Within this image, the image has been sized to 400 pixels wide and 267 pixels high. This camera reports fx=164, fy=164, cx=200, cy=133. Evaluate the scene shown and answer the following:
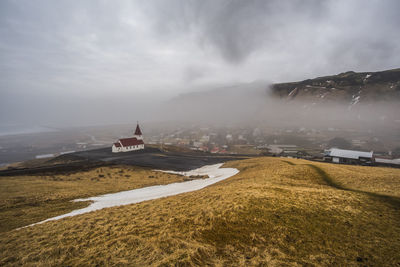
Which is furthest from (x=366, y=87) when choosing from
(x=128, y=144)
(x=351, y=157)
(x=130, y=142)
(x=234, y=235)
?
(x=234, y=235)

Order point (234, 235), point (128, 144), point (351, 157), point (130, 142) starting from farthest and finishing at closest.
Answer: point (130, 142), point (128, 144), point (351, 157), point (234, 235)

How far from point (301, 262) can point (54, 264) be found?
8.74 m

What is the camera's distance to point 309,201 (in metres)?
10.4

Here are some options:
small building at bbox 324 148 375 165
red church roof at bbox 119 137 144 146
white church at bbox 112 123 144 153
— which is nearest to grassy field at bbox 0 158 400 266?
small building at bbox 324 148 375 165

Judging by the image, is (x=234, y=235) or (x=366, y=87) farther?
(x=366, y=87)

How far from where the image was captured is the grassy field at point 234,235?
5913mm

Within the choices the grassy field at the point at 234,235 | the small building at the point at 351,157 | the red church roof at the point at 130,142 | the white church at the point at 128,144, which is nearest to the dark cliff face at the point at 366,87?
the small building at the point at 351,157

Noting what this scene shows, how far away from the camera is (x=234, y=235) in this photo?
23.8ft

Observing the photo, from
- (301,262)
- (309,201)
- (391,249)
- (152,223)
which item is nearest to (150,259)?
(152,223)

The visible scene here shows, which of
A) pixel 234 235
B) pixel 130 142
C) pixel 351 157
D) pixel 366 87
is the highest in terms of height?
pixel 366 87

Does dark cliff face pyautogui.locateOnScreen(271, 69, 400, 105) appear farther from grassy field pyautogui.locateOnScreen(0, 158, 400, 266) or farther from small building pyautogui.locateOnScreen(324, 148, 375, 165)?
grassy field pyautogui.locateOnScreen(0, 158, 400, 266)

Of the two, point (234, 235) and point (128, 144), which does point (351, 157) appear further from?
point (128, 144)

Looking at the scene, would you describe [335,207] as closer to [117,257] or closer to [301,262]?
[301,262]

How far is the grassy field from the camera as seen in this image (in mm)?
5913
